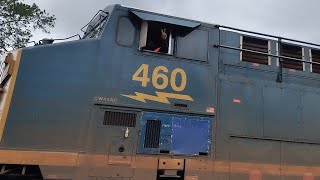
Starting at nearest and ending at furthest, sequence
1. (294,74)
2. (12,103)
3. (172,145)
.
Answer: (12,103) → (172,145) → (294,74)

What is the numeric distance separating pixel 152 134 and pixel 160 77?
1.00 metres

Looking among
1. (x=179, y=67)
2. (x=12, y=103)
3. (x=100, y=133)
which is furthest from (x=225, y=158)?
(x=12, y=103)

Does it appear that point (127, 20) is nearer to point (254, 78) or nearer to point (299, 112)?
point (254, 78)

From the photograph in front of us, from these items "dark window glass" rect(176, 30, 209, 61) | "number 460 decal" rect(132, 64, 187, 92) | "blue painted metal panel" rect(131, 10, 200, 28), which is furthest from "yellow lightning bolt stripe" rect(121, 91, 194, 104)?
"blue painted metal panel" rect(131, 10, 200, 28)

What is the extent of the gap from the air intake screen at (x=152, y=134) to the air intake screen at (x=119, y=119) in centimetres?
28

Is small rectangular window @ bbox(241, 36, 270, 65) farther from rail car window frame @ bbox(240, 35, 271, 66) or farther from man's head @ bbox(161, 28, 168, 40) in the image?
man's head @ bbox(161, 28, 168, 40)

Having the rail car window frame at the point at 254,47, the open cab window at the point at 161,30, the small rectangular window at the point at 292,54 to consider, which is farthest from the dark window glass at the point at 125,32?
the small rectangular window at the point at 292,54

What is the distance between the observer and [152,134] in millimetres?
5977

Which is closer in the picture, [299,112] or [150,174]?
[150,174]

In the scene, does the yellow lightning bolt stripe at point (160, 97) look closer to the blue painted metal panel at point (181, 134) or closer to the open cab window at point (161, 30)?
the blue painted metal panel at point (181, 134)

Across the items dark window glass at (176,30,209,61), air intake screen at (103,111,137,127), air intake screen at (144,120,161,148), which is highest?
dark window glass at (176,30,209,61)

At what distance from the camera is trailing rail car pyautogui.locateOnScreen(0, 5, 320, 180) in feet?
17.7

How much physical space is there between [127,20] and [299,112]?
152 inches

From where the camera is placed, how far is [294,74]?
7.59 metres
